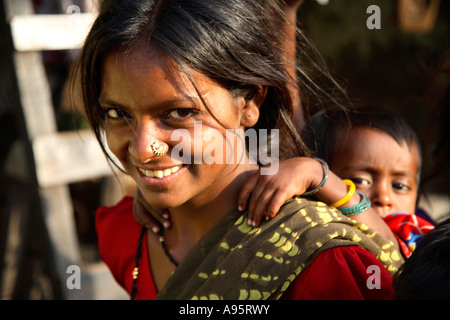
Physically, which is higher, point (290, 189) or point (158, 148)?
point (158, 148)

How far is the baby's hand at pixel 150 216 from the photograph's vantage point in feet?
5.66

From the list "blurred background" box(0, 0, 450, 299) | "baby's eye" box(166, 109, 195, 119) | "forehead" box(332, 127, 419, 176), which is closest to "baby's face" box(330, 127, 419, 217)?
"forehead" box(332, 127, 419, 176)

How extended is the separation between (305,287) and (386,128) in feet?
2.50

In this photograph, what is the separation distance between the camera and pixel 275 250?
4.44 ft

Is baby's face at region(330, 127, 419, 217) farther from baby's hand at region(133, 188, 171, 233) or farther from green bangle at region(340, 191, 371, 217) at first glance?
baby's hand at region(133, 188, 171, 233)

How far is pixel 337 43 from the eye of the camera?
4695 millimetres

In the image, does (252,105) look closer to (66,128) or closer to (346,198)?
(346,198)

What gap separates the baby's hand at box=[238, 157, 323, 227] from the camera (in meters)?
1.39

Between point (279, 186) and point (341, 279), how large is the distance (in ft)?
0.96

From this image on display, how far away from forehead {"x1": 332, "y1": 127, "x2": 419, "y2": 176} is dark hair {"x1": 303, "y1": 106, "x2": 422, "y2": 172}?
18 mm

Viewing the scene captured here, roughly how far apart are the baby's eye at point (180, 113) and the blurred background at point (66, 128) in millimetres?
487

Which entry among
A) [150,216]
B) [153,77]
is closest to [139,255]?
[150,216]

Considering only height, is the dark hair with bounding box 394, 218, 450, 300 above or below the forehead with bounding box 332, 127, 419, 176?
below
